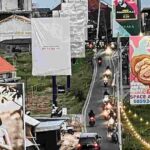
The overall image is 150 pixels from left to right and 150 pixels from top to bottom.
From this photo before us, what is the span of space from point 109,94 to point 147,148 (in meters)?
19.4

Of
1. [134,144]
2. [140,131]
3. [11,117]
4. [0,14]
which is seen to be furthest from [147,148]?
[0,14]

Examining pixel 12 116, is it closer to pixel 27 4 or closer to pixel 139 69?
pixel 139 69

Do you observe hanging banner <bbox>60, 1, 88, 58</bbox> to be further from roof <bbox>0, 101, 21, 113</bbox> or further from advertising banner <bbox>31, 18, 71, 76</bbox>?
roof <bbox>0, 101, 21, 113</bbox>

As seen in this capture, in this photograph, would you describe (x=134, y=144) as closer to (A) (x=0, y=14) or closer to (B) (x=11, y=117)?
(B) (x=11, y=117)

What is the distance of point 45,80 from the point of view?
6525cm

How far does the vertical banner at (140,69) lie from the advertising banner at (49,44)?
22.4 ft

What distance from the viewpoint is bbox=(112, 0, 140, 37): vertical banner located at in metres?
49.6

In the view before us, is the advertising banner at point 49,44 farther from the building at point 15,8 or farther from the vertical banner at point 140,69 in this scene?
the building at point 15,8

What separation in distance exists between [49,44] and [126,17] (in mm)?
10991

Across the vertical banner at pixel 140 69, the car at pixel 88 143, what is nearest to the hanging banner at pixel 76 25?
the vertical banner at pixel 140 69

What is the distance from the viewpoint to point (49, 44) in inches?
1635

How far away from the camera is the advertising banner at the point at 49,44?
41.5 meters

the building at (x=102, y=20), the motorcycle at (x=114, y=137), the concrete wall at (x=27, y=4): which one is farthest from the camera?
the building at (x=102, y=20)

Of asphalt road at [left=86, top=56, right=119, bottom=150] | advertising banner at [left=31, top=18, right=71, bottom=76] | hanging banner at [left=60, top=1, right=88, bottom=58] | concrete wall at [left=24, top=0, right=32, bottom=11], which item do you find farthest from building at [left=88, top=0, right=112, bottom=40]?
advertising banner at [left=31, top=18, right=71, bottom=76]
